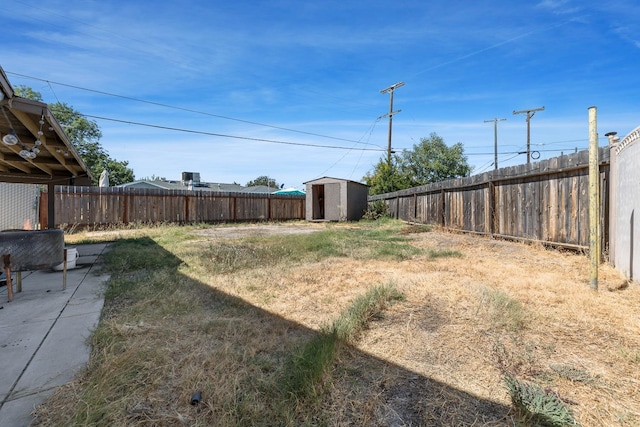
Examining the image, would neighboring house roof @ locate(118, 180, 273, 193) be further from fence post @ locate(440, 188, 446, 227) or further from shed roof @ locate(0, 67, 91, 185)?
fence post @ locate(440, 188, 446, 227)

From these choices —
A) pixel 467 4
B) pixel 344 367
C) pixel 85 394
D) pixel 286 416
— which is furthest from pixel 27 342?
pixel 467 4

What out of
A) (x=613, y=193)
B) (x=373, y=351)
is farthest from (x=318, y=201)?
(x=373, y=351)

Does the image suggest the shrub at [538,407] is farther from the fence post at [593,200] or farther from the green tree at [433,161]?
the green tree at [433,161]

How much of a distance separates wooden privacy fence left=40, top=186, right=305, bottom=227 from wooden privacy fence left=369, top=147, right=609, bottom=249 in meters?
10.2

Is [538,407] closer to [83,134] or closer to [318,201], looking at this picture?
[318,201]

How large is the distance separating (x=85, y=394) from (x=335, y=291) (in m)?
2.39

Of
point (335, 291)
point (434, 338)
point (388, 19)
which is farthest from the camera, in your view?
point (388, 19)

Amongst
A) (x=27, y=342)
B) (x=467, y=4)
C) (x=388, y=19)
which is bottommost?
(x=27, y=342)

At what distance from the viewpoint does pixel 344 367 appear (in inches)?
75.4

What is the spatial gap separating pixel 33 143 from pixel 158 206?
9.67m

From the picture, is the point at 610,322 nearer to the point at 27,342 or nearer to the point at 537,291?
the point at 537,291

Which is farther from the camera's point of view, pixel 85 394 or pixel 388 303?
pixel 388 303

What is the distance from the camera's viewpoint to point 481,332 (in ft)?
7.70

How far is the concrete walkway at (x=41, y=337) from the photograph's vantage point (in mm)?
1705
